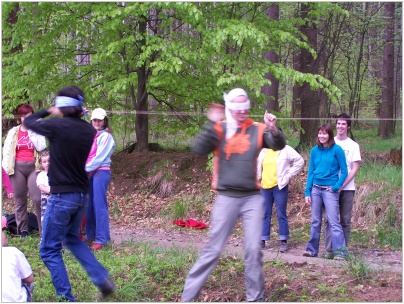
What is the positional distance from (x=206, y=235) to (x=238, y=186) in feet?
15.3

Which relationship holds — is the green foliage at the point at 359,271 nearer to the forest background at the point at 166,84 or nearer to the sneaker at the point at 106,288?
the forest background at the point at 166,84

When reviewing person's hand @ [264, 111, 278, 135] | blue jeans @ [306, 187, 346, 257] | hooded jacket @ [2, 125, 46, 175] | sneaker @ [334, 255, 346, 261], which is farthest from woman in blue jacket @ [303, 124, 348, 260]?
hooded jacket @ [2, 125, 46, 175]

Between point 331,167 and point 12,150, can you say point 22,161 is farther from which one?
point 331,167

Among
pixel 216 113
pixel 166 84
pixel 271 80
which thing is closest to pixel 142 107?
pixel 166 84

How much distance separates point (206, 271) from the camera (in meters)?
4.92

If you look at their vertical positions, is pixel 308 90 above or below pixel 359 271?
above

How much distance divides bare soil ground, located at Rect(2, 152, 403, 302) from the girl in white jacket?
0.51 meters

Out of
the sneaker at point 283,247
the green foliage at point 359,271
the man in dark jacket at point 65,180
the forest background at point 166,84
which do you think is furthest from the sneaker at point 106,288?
the sneaker at point 283,247

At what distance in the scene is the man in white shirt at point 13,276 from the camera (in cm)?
450

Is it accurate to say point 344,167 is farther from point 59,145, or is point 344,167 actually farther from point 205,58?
point 205,58

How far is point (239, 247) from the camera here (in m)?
8.30

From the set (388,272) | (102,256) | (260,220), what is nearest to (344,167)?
(388,272)

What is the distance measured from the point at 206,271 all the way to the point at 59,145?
5.90 ft

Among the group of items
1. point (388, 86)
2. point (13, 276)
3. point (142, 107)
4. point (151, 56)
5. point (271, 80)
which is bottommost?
point (13, 276)
